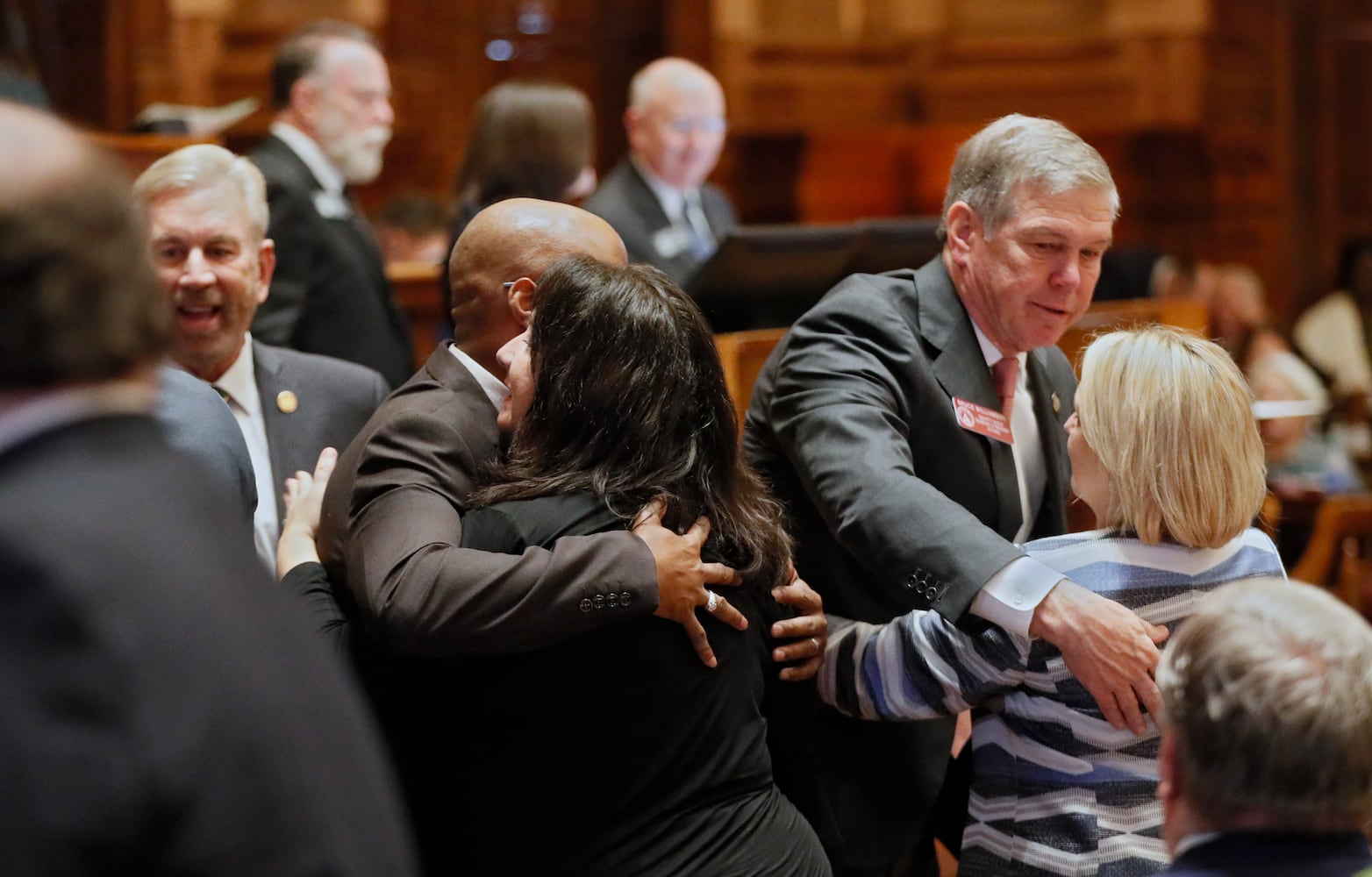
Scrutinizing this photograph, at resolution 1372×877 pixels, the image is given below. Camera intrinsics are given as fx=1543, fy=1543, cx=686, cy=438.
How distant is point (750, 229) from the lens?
3.44m

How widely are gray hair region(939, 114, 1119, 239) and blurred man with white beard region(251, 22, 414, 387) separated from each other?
1612 mm

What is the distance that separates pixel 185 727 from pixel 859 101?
6.78 m

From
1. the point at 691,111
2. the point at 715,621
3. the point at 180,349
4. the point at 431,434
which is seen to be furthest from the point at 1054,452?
the point at 691,111

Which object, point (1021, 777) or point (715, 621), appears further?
point (1021, 777)

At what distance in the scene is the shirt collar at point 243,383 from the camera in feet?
8.52

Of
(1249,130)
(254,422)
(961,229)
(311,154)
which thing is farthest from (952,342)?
(1249,130)

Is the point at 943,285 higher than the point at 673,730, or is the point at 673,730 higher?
the point at 943,285

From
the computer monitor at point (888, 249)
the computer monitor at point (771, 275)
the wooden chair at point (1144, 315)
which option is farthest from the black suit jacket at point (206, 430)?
the wooden chair at point (1144, 315)

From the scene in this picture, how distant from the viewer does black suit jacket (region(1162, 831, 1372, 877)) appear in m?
1.31

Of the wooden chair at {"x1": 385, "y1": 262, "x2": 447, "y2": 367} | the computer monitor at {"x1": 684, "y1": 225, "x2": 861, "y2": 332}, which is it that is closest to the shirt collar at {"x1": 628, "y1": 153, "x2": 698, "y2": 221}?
the wooden chair at {"x1": 385, "y1": 262, "x2": 447, "y2": 367}

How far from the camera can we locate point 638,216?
463cm

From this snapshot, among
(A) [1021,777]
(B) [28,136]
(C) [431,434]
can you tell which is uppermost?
(B) [28,136]

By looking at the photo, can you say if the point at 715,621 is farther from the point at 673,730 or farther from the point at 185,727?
the point at 185,727

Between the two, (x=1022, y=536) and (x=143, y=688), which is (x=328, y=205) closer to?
(x=1022, y=536)
